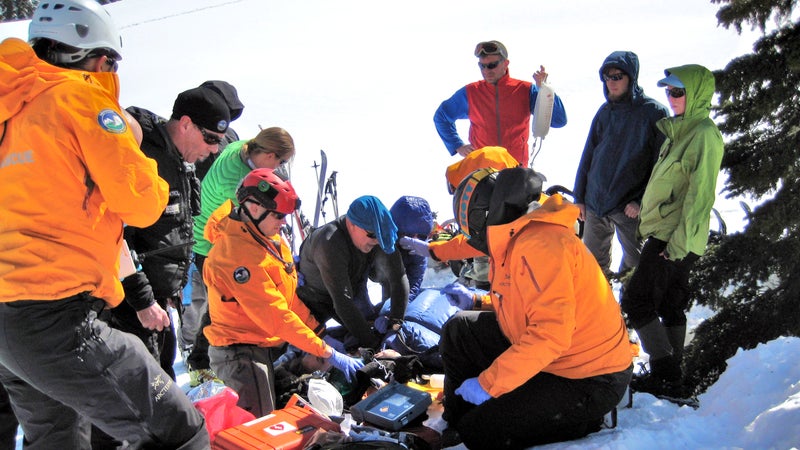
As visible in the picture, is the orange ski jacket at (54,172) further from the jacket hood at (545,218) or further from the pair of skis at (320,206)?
the pair of skis at (320,206)

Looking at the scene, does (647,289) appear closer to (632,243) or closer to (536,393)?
(632,243)

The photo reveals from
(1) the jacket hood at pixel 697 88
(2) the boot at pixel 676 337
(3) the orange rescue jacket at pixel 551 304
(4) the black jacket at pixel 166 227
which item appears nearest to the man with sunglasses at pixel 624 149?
(1) the jacket hood at pixel 697 88

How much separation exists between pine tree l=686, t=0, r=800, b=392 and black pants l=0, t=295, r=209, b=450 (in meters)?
2.75

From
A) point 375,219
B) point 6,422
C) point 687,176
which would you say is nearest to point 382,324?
point 375,219

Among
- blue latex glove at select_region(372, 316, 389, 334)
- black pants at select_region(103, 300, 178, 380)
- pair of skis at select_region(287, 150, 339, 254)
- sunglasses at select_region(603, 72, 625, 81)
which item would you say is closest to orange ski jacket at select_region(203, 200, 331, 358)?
black pants at select_region(103, 300, 178, 380)

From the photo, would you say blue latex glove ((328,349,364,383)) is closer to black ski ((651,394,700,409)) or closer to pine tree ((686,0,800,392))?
black ski ((651,394,700,409))

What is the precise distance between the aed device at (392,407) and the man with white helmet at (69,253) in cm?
104

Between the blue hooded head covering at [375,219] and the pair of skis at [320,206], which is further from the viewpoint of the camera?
the pair of skis at [320,206]

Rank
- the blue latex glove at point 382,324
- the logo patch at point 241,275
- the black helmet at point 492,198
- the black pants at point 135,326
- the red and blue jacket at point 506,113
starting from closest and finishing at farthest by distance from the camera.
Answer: the black helmet at point 492,198, the black pants at point 135,326, the logo patch at point 241,275, the blue latex glove at point 382,324, the red and blue jacket at point 506,113

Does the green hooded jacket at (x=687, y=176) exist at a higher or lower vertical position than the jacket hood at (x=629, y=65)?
lower

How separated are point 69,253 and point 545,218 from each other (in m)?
1.65

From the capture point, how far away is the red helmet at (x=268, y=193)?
10.3 feet

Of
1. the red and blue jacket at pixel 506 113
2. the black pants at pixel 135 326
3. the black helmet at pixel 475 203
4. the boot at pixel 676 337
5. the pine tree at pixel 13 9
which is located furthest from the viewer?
the pine tree at pixel 13 9

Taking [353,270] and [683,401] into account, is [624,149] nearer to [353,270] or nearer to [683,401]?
[683,401]
